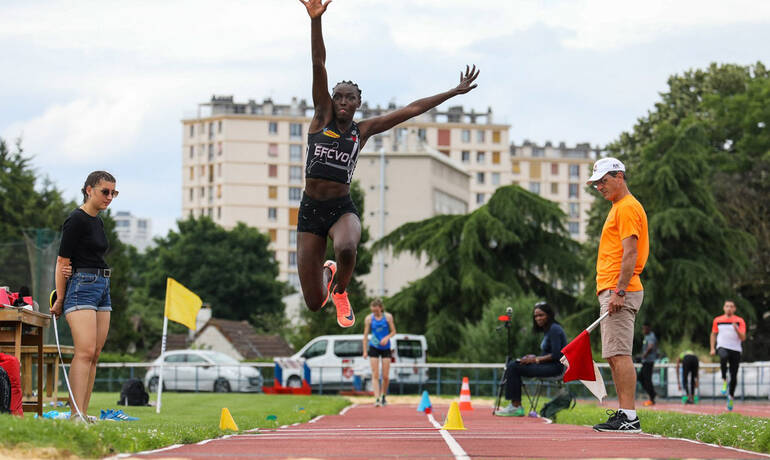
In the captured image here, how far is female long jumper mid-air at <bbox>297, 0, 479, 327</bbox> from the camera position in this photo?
391 inches

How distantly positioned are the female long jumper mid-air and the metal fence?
18761mm

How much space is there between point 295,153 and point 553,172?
3777 cm

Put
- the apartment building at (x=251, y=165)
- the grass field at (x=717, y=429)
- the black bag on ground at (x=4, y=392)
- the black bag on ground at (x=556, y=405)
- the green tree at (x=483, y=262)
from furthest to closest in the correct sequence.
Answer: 1. the apartment building at (x=251, y=165)
2. the green tree at (x=483, y=262)
3. the black bag on ground at (x=556, y=405)
4. the black bag on ground at (x=4, y=392)
5. the grass field at (x=717, y=429)

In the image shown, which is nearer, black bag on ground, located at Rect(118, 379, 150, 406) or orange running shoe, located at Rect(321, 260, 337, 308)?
orange running shoe, located at Rect(321, 260, 337, 308)

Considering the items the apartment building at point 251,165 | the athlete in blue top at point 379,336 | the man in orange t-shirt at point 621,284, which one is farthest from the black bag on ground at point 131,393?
the apartment building at point 251,165

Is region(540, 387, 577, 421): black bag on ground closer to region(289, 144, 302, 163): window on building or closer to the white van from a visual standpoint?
the white van

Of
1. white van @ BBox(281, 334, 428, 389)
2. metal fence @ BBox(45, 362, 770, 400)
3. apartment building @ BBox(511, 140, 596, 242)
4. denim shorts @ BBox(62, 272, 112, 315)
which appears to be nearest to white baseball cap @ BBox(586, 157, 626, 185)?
denim shorts @ BBox(62, 272, 112, 315)

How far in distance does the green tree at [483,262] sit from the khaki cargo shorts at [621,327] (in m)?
32.8

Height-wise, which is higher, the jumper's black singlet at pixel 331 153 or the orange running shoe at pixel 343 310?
the jumper's black singlet at pixel 331 153

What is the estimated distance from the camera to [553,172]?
15850cm

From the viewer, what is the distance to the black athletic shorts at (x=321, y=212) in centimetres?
1027

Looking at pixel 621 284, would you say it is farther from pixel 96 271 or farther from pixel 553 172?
pixel 553 172

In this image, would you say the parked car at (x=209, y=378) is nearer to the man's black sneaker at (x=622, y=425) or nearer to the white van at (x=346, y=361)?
the white van at (x=346, y=361)

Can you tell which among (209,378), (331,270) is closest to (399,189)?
(209,378)
